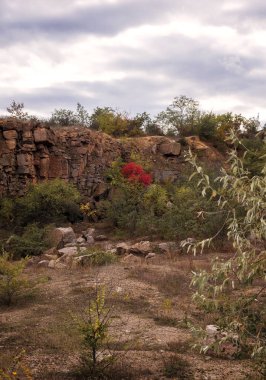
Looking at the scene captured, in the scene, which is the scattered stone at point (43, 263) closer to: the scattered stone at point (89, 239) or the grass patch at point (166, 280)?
the grass patch at point (166, 280)

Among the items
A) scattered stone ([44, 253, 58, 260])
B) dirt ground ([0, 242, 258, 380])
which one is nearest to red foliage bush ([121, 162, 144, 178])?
scattered stone ([44, 253, 58, 260])

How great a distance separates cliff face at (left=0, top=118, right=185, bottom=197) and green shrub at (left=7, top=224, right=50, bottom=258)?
5868mm

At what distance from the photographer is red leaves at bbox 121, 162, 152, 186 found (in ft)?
84.0

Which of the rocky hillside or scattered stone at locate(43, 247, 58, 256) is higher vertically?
the rocky hillside

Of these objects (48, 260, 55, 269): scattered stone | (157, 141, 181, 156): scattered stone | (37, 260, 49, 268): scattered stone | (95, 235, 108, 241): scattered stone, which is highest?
(157, 141, 181, 156): scattered stone

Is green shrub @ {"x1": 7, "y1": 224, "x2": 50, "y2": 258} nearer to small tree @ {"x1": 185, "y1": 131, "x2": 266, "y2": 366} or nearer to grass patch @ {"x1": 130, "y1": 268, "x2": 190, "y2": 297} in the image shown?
grass patch @ {"x1": 130, "y1": 268, "x2": 190, "y2": 297}

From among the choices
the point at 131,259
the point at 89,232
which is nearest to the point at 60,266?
the point at 131,259

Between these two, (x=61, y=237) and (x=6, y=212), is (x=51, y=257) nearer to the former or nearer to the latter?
(x=61, y=237)

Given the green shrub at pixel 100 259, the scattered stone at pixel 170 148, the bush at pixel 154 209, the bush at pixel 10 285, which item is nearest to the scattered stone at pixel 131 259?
the green shrub at pixel 100 259

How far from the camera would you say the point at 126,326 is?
7898 mm

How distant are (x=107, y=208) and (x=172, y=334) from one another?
52.2 ft

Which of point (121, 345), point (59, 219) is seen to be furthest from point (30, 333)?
point (59, 219)

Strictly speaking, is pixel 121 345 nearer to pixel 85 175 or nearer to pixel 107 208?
pixel 107 208

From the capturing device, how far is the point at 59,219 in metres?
21.6
